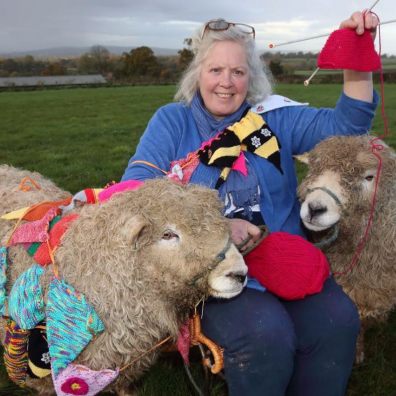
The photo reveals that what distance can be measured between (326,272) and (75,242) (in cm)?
131

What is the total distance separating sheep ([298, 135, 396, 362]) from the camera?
2.88 metres

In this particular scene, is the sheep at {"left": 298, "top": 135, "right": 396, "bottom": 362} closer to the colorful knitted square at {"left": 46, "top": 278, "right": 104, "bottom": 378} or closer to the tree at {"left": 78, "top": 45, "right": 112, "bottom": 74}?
the colorful knitted square at {"left": 46, "top": 278, "right": 104, "bottom": 378}

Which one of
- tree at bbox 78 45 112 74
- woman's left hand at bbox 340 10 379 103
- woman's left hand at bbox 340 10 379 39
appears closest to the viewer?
woman's left hand at bbox 340 10 379 39

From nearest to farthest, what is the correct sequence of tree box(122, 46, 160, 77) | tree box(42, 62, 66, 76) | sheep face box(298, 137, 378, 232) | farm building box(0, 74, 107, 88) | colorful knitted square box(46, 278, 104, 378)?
colorful knitted square box(46, 278, 104, 378) → sheep face box(298, 137, 378, 232) → farm building box(0, 74, 107, 88) → tree box(122, 46, 160, 77) → tree box(42, 62, 66, 76)

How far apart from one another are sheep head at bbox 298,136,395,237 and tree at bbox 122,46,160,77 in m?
46.2

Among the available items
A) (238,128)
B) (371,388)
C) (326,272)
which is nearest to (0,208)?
(238,128)

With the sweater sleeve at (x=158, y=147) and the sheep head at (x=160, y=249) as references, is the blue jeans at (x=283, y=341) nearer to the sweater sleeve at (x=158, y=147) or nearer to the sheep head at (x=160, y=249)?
the sheep head at (x=160, y=249)

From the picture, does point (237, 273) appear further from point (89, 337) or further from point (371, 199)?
point (371, 199)

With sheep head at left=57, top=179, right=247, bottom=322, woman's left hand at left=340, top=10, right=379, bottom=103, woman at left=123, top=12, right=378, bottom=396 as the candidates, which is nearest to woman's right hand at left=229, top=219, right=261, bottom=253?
woman at left=123, top=12, right=378, bottom=396

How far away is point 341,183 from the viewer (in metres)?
2.92

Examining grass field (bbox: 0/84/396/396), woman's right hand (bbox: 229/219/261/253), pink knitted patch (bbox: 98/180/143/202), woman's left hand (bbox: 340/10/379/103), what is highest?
woman's left hand (bbox: 340/10/379/103)

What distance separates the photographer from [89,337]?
2314 millimetres

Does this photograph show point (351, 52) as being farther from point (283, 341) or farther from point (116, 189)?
point (283, 341)

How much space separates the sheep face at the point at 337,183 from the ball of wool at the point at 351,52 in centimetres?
52
